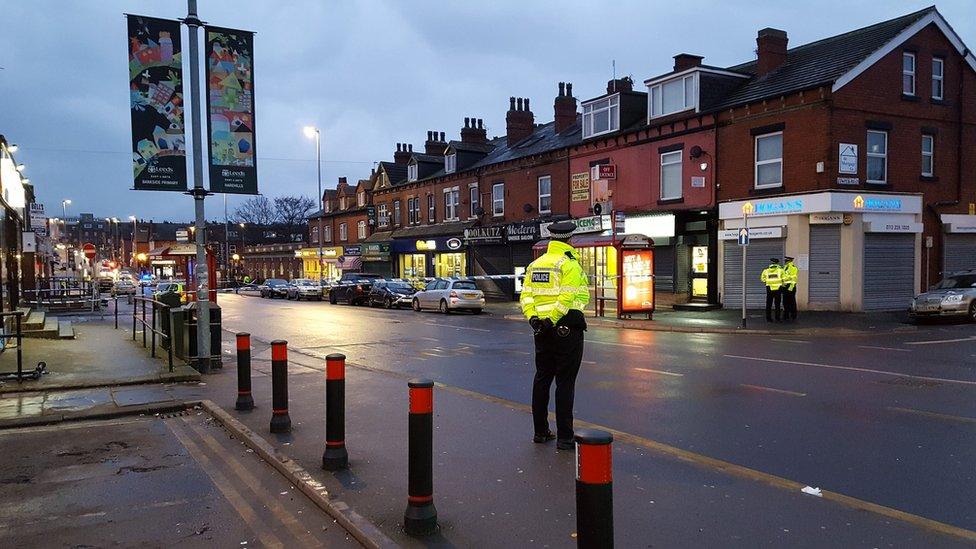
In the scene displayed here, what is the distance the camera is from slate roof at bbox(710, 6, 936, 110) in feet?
69.6

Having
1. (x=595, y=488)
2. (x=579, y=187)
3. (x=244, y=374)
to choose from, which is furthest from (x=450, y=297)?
(x=595, y=488)

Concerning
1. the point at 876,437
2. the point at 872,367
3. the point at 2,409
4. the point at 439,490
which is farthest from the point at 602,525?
the point at 872,367

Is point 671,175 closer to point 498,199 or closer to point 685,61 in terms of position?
point 685,61

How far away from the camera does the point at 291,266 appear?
7050 cm

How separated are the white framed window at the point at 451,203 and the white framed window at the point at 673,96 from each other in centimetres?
1604

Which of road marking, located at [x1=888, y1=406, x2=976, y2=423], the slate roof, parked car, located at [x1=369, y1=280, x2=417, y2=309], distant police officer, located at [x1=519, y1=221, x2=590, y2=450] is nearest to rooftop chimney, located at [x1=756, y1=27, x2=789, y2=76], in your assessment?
the slate roof

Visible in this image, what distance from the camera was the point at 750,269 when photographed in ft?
75.5

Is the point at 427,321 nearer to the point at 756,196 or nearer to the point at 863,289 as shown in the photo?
the point at 756,196

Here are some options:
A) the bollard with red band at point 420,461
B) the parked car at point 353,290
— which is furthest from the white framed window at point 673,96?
the bollard with red band at point 420,461

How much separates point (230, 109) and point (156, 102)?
1.14 metres

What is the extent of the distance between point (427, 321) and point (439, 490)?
1782cm

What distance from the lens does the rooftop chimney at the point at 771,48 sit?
2452 cm

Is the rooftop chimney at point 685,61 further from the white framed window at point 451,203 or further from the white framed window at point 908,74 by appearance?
the white framed window at point 451,203

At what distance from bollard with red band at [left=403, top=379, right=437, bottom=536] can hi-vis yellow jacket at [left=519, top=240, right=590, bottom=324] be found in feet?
6.20
